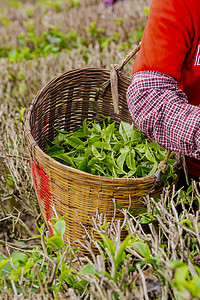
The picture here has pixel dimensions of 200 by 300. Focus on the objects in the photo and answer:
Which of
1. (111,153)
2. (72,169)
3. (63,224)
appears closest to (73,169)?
(72,169)

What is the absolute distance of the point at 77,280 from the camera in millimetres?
943

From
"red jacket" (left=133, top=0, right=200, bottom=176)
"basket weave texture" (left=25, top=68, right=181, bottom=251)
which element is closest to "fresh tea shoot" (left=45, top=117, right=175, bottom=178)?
"basket weave texture" (left=25, top=68, right=181, bottom=251)

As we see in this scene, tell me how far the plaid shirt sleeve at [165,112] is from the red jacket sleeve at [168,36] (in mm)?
39

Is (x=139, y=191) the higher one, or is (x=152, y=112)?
(x=152, y=112)

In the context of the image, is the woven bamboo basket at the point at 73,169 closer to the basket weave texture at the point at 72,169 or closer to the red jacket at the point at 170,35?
the basket weave texture at the point at 72,169

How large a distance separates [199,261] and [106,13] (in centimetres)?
401

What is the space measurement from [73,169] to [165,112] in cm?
40

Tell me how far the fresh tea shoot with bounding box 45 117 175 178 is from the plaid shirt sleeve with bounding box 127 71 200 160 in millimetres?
184

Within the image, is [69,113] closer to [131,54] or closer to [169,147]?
[131,54]

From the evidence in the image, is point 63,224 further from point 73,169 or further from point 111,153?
point 111,153

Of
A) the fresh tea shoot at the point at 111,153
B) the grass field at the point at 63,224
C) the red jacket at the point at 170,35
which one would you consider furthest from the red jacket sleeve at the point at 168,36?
the grass field at the point at 63,224

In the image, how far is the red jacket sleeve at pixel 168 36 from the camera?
3.94 ft

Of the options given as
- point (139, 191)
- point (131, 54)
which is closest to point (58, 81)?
point (131, 54)

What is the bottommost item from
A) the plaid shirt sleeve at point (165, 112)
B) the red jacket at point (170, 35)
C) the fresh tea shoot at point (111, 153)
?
the fresh tea shoot at point (111, 153)
